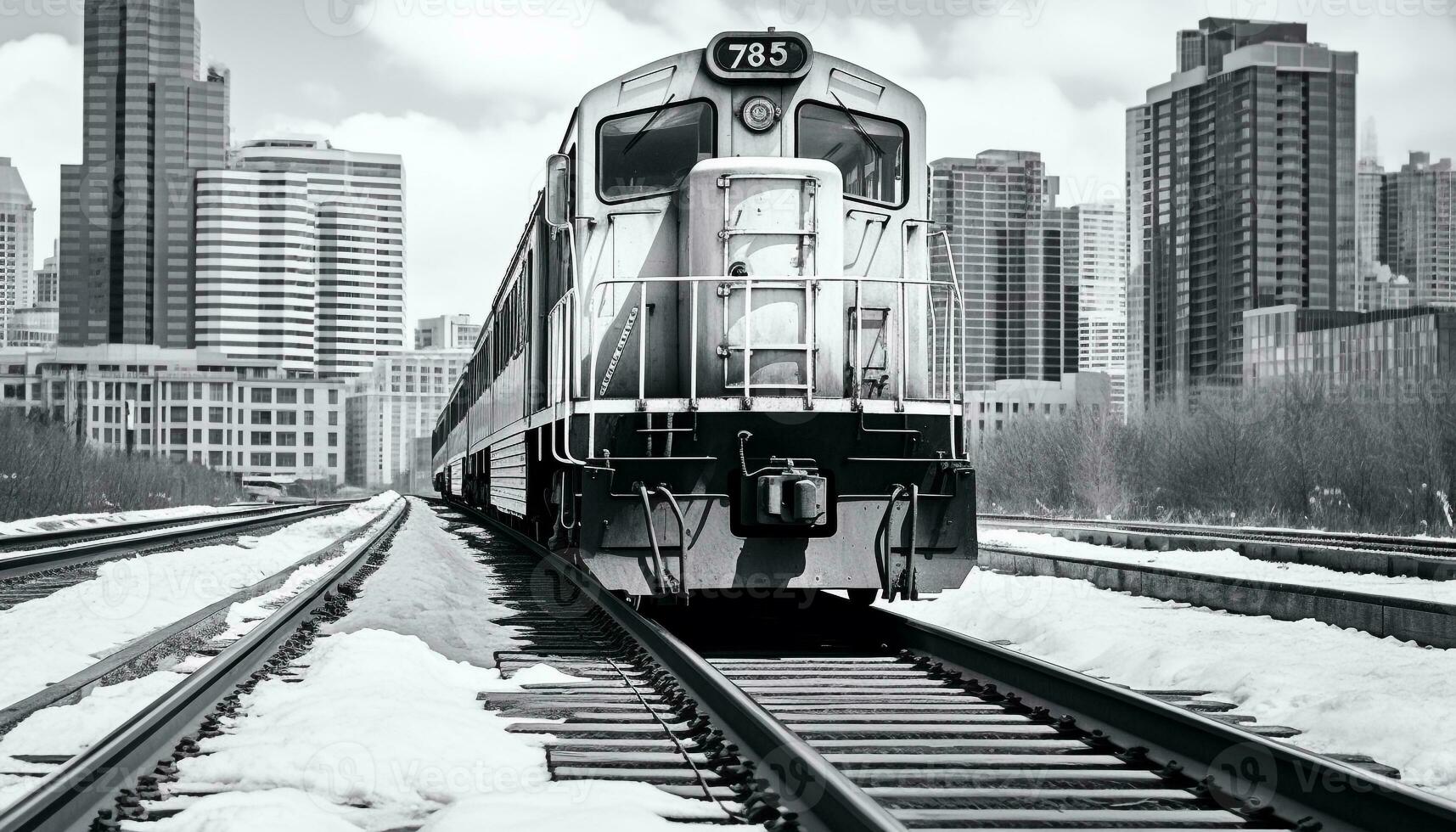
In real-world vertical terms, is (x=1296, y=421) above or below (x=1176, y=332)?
below

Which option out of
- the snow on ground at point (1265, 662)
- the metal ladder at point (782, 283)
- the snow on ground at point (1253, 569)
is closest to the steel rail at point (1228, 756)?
the snow on ground at point (1265, 662)

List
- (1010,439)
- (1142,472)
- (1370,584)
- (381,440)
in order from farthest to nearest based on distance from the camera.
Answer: (381,440) → (1010,439) → (1142,472) → (1370,584)

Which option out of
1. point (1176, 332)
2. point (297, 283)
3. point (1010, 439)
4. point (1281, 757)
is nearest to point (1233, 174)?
point (1176, 332)

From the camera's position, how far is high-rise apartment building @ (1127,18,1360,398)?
136 meters

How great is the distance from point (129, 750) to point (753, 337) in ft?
14.6

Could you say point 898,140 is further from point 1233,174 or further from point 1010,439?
point 1233,174

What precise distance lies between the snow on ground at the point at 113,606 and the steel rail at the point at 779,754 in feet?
12.2

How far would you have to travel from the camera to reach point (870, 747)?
480cm

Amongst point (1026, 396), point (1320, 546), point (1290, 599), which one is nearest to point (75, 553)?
point (1290, 599)

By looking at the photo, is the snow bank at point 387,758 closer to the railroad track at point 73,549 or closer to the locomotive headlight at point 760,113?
→ the locomotive headlight at point 760,113

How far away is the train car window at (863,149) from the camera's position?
8.39 m

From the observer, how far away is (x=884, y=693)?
6.02m

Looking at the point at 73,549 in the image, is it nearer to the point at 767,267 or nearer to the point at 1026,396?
the point at 767,267

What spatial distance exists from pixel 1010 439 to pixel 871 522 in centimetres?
3906
